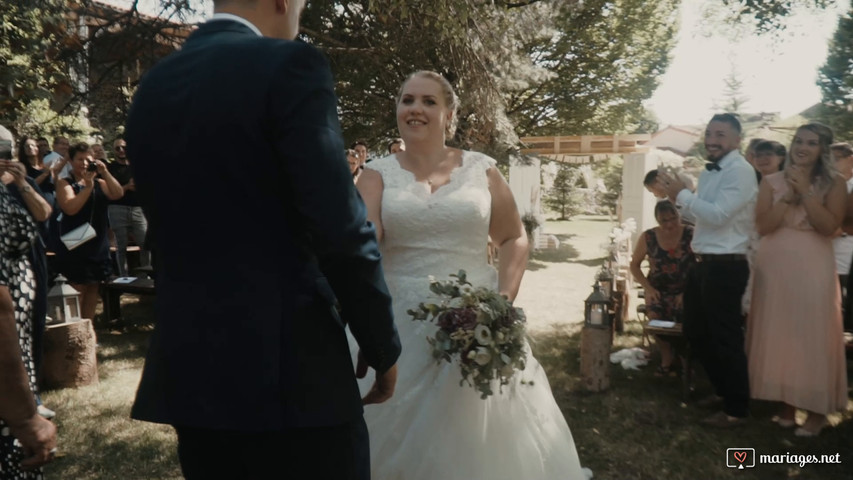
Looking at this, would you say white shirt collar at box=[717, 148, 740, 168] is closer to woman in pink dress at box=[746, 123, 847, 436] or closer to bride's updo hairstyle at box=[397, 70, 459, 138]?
woman in pink dress at box=[746, 123, 847, 436]

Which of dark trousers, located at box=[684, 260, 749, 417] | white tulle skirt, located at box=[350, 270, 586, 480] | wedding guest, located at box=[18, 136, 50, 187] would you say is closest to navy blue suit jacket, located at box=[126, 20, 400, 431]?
white tulle skirt, located at box=[350, 270, 586, 480]

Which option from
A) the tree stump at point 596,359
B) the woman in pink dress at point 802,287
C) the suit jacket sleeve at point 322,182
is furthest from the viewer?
the tree stump at point 596,359

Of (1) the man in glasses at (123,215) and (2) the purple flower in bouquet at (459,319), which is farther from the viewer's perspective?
(1) the man in glasses at (123,215)

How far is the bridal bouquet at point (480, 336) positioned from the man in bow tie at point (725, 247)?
2561 millimetres

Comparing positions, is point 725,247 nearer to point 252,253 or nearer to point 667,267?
point 667,267

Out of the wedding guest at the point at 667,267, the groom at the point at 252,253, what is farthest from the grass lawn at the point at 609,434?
the groom at the point at 252,253

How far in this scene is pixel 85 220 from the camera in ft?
23.8

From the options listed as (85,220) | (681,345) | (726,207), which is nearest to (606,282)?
(681,345)

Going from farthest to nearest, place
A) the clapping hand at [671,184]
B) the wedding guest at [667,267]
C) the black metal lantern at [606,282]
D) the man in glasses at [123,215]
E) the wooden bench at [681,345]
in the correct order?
the man in glasses at [123,215]
the black metal lantern at [606,282]
the wedding guest at [667,267]
the wooden bench at [681,345]
the clapping hand at [671,184]

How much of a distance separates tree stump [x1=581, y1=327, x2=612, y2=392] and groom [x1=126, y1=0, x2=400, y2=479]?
4392 mm

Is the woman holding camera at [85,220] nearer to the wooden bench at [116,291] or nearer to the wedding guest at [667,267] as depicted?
the wooden bench at [116,291]

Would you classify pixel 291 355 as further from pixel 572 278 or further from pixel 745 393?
pixel 572 278

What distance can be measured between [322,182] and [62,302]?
5.34 m

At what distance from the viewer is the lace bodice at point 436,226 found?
10.6 feet
